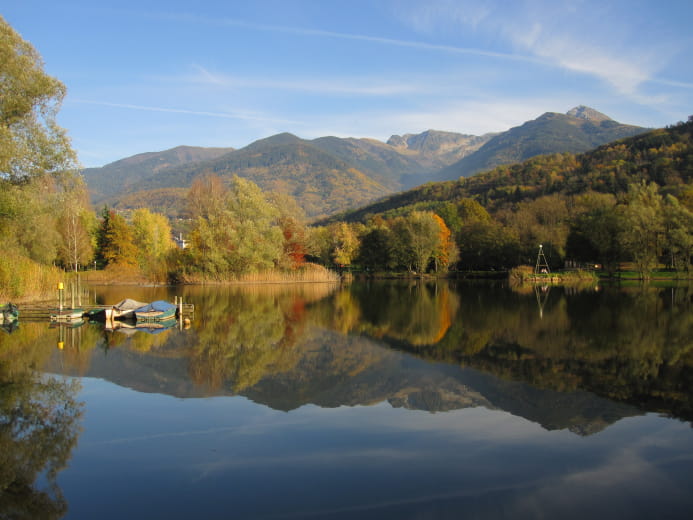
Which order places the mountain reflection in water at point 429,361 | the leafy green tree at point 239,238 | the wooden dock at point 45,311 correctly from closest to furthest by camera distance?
the mountain reflection in water at point 429,361 → the wooden dock at point 45,311 → the leafy green tree at point 239,238

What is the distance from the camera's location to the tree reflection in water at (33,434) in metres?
6.12

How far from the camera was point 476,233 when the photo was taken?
71.7 meters

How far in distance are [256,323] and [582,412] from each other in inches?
596

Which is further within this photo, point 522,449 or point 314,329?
point 314,329

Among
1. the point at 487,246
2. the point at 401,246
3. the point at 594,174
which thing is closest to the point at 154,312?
the point at 401,246

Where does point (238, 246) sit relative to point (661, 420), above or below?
above

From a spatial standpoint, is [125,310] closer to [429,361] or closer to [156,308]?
[156,308]

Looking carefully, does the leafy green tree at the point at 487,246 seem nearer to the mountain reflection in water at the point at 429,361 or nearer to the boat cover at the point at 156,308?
the mountain reflection in water at the point at 429,361

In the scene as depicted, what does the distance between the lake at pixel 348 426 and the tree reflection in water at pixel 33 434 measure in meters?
0.04

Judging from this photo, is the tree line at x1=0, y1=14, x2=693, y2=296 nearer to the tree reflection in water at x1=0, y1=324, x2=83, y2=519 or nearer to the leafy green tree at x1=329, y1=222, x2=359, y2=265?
the leafy green tree at x1=329, y1=222, x2=359, y2=265

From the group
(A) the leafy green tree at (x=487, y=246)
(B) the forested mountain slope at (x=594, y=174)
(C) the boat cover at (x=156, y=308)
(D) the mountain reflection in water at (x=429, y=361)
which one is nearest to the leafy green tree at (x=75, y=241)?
(C) the boat cover at (x=156, y=308)

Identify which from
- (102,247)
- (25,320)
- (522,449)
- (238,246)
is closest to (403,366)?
(522,449)

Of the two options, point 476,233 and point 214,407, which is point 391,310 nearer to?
point 214,407

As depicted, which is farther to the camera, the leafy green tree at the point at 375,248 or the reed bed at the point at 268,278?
the leafy green tree at the point at 375,248
